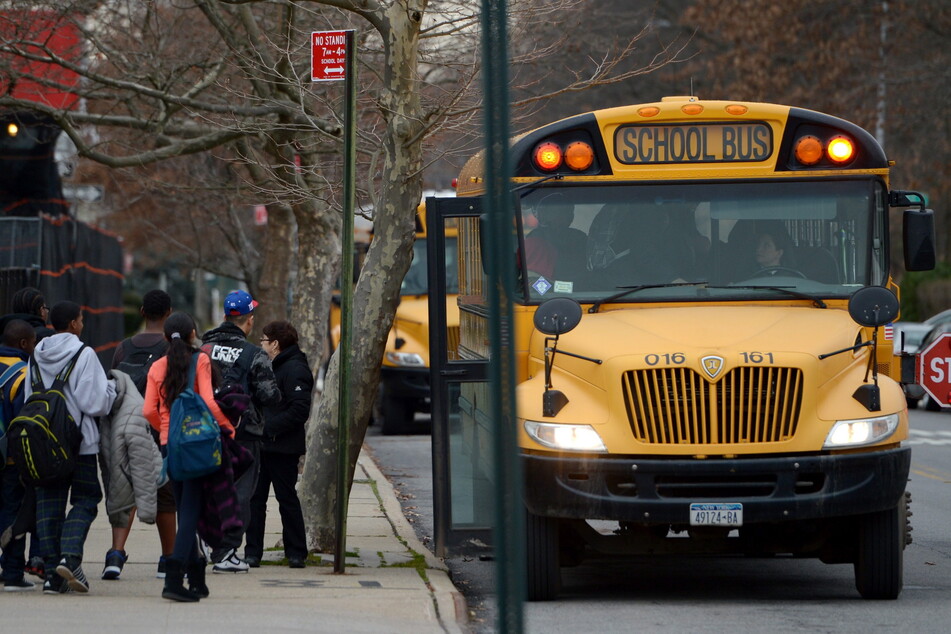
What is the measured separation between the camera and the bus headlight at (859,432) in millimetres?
7816

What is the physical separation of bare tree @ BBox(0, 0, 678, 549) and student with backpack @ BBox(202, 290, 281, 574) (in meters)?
0.95

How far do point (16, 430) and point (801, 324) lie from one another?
4360 mm

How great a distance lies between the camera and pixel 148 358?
902 centimetres

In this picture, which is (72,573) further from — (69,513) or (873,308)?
(873,308)

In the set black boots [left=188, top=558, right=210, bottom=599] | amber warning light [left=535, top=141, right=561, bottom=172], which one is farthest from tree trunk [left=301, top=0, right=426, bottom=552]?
black boots [left=188, top=558, right=210, bottom=599]

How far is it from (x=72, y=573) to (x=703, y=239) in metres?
4.09

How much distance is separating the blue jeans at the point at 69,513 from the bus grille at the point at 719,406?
304 centimetres

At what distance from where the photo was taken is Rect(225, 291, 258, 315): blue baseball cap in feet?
29.7

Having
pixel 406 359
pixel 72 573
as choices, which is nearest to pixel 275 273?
pixel 406 359

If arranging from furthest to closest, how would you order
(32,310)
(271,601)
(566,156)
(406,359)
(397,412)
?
(397,412), (406,359), (32,310), (566,156), (271,601)

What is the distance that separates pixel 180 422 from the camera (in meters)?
7.81

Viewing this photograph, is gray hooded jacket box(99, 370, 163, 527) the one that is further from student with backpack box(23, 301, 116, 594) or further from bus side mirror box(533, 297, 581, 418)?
bus side mirror box(533, 297, 581, 418)

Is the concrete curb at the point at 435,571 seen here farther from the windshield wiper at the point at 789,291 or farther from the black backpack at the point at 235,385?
the windshield wiper at the point at 789,291

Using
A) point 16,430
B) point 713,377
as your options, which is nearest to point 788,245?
point 713,377
